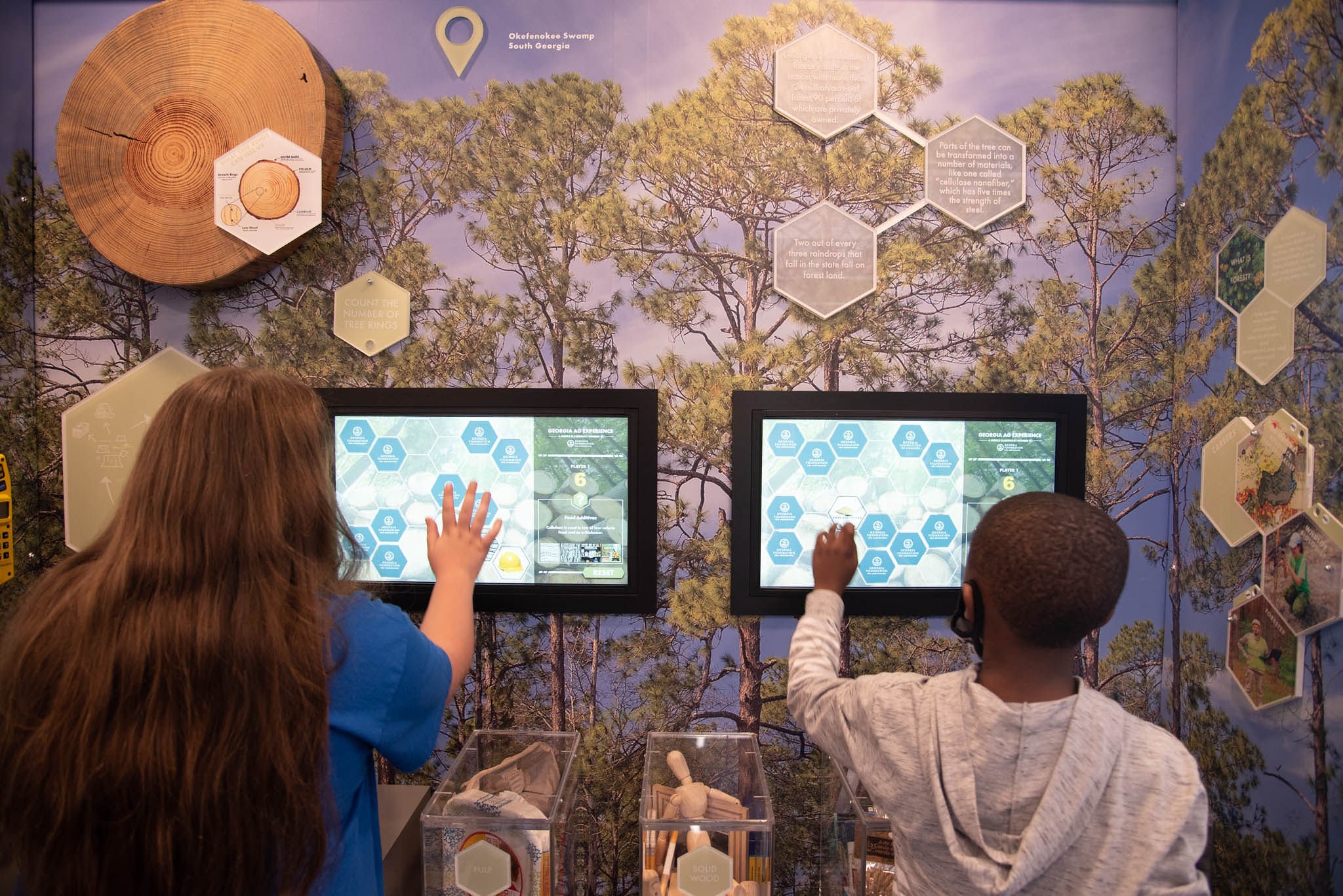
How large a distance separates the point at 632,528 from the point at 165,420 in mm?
989

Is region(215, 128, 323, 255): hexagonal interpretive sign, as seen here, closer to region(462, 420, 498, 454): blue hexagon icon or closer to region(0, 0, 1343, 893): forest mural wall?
region(0, 0, 1343, 893): forest mural wall

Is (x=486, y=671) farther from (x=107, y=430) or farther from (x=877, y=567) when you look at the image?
(x=107, y=430)

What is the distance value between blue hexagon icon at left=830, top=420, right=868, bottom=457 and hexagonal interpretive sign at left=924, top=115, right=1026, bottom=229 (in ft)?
1.84

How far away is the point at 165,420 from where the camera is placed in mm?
963

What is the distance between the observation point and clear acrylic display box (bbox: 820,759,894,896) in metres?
1.46

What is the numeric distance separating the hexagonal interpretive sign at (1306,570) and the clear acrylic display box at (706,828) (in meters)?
1.07

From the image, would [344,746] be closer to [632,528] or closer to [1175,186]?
[632,528]

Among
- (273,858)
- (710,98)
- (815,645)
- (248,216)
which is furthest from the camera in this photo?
(710,98)

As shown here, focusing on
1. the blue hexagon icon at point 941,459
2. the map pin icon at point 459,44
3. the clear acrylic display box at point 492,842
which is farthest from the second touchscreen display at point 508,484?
the map pin icon at point 459,44

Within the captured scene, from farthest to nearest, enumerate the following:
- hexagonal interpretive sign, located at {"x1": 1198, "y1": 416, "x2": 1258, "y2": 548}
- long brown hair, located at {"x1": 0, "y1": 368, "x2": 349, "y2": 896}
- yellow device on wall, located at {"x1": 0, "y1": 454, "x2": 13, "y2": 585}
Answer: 1. yellow device on wall, located at {"x1": 0, "y1": 454, "x2": 13, "y2": 585}
2. hexagonal interpretive sign, located at {"x1": 1198, "y1": 416, "x2": 1258, "y2": 548}
3. long brown hair, located at {"x1": 0, "y1": 368, "x2": 349, "y2": 896}

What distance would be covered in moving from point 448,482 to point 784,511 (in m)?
0.80

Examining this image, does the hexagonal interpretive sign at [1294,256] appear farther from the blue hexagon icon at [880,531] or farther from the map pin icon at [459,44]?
the map pin icon at [459,44]

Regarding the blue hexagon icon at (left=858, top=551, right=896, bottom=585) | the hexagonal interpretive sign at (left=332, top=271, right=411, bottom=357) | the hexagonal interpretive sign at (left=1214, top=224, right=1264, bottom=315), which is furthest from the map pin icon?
the hexagonal interpretive sign at (left=1214, top=224, right=1264, bottom=315)

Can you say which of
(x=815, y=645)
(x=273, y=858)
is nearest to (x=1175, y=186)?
(x=815, y=645)
